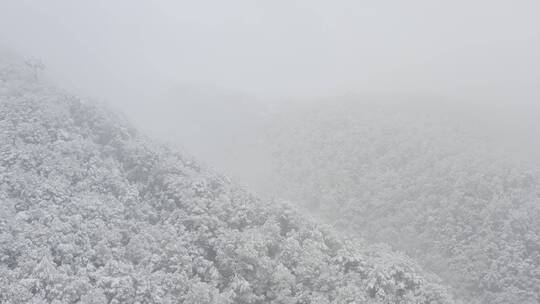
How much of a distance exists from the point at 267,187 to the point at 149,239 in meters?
29.5

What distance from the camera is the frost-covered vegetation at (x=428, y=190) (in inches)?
1439

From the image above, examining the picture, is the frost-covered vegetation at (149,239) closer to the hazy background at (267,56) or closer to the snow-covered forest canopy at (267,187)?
the snow-covered forest canopy at (267,187)

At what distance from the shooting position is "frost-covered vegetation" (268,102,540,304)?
120 ft

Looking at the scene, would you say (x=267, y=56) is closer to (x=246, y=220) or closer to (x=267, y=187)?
(x=267, y=187)

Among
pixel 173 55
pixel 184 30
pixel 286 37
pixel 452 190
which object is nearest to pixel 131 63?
pixel 173 55

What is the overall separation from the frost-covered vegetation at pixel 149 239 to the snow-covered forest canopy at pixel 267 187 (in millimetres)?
102

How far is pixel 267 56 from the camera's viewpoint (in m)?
147

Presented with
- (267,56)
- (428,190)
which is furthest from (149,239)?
(267,56)

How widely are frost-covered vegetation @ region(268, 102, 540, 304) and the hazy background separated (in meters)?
9.15

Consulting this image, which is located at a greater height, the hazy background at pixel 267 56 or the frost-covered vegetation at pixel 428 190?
the hazy background at pixel 267 56

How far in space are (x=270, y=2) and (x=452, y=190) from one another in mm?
136144

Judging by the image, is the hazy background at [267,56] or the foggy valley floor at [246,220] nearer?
the foggy valley floor at [246,220]

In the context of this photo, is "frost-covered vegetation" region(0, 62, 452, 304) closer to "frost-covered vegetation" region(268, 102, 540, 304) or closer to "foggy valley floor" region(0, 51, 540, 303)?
"foggy valley floor" region(0, 51, 540, 303)

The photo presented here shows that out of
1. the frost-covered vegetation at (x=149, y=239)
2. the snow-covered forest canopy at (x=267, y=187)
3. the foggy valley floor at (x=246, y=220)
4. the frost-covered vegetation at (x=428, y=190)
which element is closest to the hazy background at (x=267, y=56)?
the snow-covered forest canopy at (x=267, y=187)
